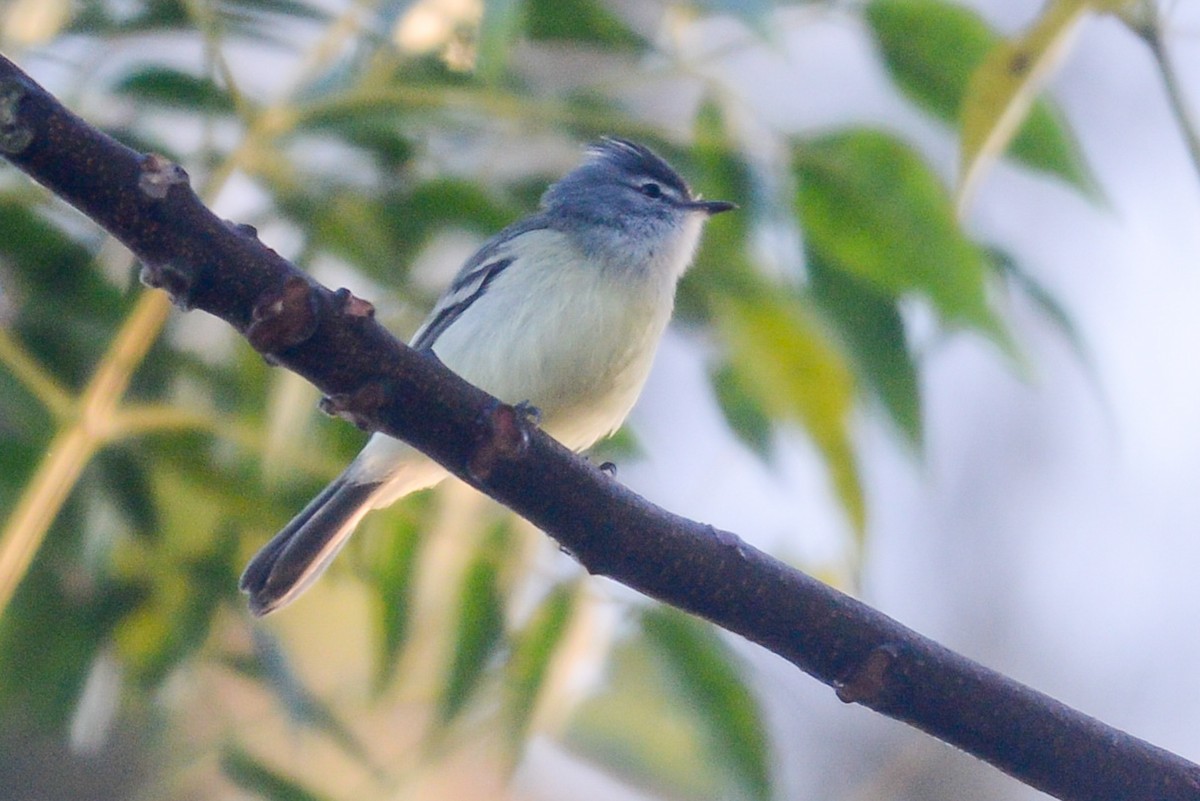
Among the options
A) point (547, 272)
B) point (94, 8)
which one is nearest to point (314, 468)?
point (547, 272)

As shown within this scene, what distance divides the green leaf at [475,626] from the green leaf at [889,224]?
0.75m

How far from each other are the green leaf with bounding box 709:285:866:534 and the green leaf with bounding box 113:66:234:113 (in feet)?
2.88

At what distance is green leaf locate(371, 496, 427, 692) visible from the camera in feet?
7.84

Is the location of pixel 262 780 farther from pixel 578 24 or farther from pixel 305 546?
pixel 578 24

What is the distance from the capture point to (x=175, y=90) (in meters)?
2.33

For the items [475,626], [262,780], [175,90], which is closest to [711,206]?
[475,626]

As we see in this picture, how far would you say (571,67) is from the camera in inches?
153

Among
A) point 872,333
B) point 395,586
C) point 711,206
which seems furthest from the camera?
point 395,586

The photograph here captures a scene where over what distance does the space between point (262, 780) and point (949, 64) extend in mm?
1542

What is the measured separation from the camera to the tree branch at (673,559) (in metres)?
1.15

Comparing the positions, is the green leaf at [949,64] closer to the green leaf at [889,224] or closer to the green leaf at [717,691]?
the green leaf at [889,224]

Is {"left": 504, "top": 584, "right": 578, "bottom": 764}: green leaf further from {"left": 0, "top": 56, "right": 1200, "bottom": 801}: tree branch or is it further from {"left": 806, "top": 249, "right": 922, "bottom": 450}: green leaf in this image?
{"left": 0, "top": 56, "right": 1200, "bottom": 801}: tree branch

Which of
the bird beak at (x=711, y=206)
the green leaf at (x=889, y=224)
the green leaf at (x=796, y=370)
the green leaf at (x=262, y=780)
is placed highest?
the bird beak at (x=711, y=206)

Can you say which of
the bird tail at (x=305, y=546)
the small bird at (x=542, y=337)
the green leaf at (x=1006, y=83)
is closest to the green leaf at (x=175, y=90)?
the small bird at (x=542, y=337)
